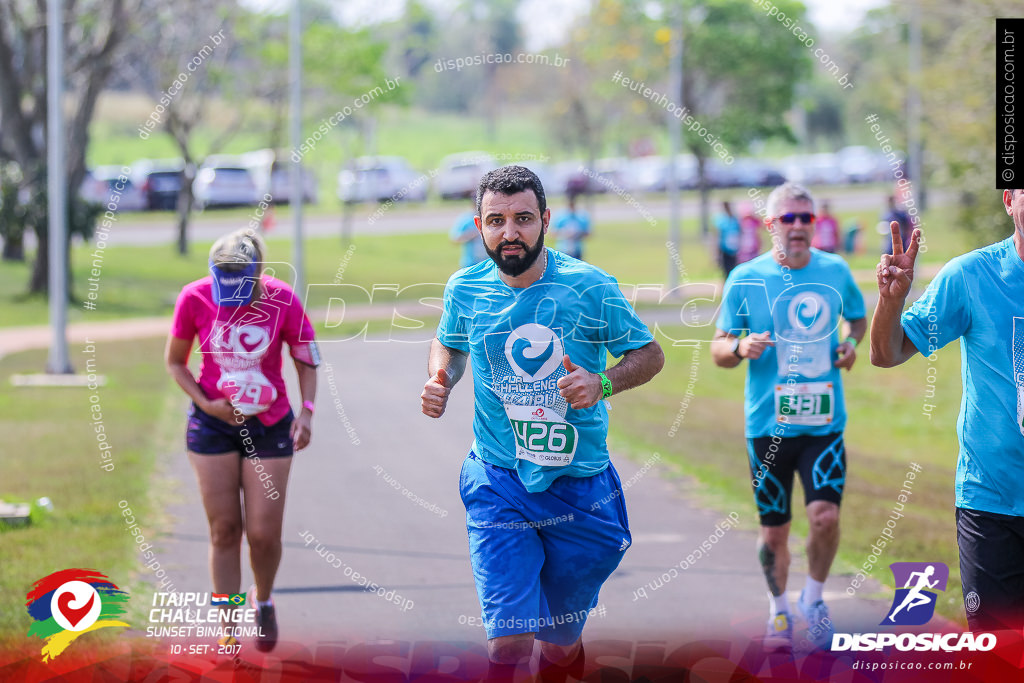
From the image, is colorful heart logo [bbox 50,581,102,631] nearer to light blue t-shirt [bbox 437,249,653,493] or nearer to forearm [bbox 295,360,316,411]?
forearm [bbox 295,360,316,411]

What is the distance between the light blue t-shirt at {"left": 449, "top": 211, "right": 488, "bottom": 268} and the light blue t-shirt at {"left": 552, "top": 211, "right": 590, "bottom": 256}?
914 millimetres

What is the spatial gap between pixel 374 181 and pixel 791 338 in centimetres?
2401

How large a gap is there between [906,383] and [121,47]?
16.4 m

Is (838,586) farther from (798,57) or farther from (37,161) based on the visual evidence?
(798,57)

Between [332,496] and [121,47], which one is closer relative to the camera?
[332,496]

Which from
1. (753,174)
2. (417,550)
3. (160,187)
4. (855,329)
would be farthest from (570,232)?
(753,174)

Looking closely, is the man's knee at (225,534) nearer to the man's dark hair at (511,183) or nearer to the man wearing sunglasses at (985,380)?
the man's dark hair at (511,183)

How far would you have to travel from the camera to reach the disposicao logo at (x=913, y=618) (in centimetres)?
516

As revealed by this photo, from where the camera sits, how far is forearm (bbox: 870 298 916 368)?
431 cm

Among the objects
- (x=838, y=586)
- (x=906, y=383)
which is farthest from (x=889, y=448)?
(x=838, y=586)

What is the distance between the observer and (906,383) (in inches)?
642

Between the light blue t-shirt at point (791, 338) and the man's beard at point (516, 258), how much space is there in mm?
1910

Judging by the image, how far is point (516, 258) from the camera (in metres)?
4.38

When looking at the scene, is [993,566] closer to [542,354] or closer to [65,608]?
[542,354]
